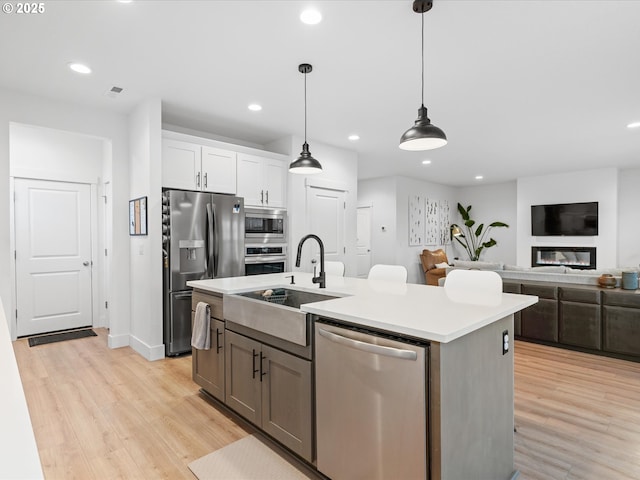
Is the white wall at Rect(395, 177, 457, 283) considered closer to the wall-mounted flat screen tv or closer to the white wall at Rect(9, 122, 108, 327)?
the wall-mounted flat screen tv

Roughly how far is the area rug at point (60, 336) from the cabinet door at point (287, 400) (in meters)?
3.60

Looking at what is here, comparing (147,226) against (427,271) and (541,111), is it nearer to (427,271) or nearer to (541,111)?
(541,111)

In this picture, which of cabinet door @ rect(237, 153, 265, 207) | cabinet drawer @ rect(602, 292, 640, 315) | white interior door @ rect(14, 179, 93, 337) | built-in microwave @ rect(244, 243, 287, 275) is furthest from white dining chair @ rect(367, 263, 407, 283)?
white interior door @ rect(14, 179, 93, 337)

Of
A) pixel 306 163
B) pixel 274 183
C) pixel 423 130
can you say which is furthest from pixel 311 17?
pixel 274 183

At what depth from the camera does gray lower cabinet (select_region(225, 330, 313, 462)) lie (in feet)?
6.23

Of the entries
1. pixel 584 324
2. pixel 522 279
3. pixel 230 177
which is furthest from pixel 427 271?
pixel 230 177

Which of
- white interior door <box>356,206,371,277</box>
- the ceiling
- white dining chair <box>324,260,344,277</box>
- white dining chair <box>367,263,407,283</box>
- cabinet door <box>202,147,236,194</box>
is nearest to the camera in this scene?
the ceiling

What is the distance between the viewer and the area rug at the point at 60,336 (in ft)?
14.1

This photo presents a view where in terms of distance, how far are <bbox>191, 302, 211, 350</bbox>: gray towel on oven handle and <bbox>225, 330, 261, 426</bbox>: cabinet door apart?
9.5 inches

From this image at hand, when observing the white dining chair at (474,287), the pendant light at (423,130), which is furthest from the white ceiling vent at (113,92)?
the white dining chair at (474,287)

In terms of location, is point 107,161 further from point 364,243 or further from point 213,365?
point 364,243

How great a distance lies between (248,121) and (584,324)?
4540 mm

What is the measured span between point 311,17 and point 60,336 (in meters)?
4.76

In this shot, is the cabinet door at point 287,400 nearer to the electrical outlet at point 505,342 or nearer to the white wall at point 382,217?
the electrical outlet at point 505,342
